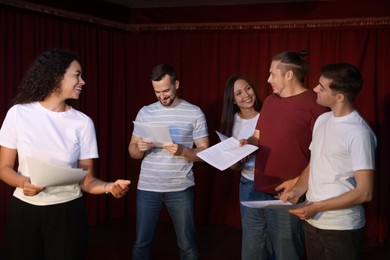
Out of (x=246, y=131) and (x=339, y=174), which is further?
(x=246, y=131)

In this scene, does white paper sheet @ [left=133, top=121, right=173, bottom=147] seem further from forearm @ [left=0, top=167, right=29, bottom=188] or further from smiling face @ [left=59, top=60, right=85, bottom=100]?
forearm @ [left=0, top=167, right=29, bottom=188]

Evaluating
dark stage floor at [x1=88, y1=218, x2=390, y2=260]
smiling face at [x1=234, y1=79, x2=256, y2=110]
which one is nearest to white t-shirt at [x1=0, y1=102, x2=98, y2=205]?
smiling face at [x1=234, y1=79, x2=256, y2=110]

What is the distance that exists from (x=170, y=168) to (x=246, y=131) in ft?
1.82

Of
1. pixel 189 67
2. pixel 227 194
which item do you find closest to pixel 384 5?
pixel 189 67

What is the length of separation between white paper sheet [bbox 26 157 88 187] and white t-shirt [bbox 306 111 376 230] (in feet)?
3.31

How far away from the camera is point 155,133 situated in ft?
10.1

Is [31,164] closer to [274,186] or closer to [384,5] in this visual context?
[274,186]

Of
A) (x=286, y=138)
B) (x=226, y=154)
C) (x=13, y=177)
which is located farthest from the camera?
(x=226, y=154)

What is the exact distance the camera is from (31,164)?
6.50ft

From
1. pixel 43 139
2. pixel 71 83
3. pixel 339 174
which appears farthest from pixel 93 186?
pixel 339 174

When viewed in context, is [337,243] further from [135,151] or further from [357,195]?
[135,151]

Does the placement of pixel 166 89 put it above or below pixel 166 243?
above

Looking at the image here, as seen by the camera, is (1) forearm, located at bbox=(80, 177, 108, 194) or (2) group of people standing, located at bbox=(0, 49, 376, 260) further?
(1) forearm, located at bbox=(80, 177, 108, 194)

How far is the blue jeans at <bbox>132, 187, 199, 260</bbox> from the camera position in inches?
127
